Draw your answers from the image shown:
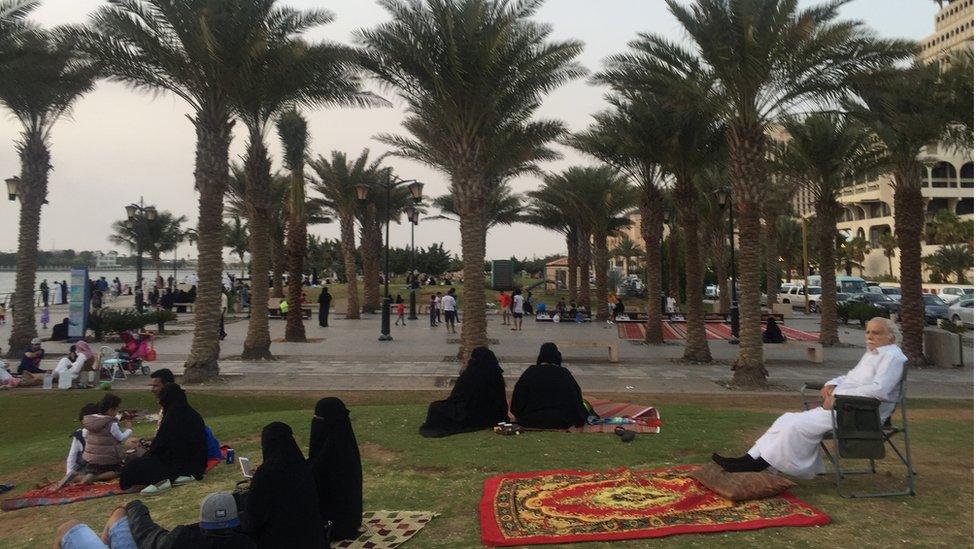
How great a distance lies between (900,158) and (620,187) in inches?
660

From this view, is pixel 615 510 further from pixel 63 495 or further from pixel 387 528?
pixel 63 495

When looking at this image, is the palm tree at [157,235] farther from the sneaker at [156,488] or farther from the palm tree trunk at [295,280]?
the sneaker at [156,488]

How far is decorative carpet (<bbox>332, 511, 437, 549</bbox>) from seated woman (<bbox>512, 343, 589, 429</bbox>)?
9.58ft

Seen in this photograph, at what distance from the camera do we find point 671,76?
1393 centimetres

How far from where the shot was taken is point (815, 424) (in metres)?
5.17

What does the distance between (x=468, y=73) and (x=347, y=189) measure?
18.3m

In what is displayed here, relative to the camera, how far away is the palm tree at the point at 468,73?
1387 cm

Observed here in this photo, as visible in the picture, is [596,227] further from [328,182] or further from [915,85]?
[915,85]

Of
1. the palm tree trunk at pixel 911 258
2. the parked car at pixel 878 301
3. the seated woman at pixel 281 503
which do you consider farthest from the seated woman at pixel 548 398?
the parked car at pixel 878 301

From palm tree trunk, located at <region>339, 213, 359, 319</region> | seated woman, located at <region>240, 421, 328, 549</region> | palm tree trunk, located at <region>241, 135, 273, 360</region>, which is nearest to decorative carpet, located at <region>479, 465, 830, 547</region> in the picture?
seated woman, located at <region>240, 421, 328, 549</region>

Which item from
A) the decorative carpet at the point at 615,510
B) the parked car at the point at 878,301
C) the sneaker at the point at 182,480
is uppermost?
the parked car at the point at 878,301

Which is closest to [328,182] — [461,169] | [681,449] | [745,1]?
[461,169]

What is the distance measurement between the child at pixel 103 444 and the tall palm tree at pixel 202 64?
688 centimetres

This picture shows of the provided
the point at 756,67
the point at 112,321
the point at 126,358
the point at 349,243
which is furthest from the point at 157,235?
the point at 756,67
